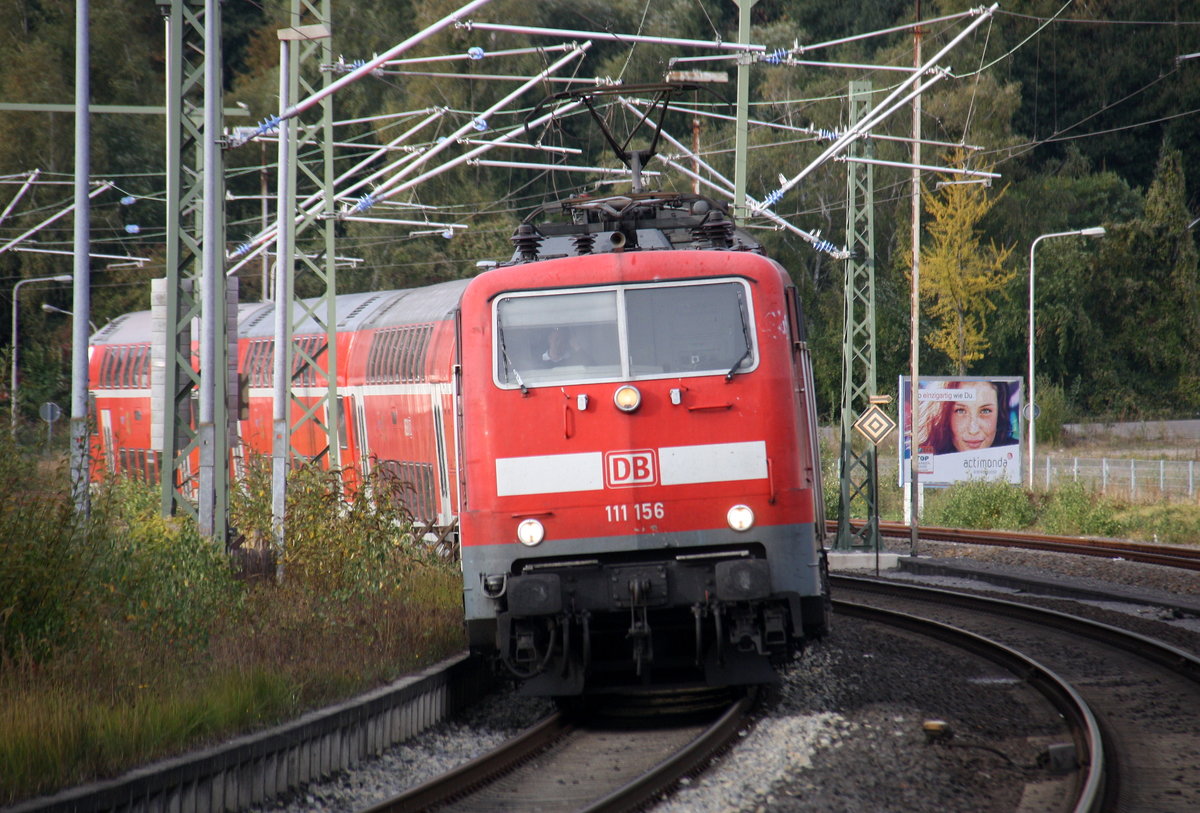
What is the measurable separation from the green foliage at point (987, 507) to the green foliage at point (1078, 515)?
0.51 meters

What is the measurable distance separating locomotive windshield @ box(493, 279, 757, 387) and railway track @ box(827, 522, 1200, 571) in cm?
1475

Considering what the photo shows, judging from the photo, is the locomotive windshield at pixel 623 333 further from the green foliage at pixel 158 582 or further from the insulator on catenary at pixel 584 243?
the green foliage at pixel 158 582

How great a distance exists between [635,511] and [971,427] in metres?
25.1

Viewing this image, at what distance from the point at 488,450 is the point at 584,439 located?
0.67m

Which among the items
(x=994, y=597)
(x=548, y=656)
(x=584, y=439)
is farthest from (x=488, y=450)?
(x=994, y=597)

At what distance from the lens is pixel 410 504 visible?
23547mm

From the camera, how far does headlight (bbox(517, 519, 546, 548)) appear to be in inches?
373

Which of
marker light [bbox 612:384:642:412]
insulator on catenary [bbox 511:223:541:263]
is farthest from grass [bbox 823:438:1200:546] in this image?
marker light [bbox 612:384:642:412]

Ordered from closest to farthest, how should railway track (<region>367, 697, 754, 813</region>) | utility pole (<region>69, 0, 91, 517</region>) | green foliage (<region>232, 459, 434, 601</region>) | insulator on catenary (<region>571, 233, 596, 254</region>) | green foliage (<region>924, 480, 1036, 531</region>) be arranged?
railway track (<region>367, 697, 754, 813</region>) < insulator on catenary (<region>571, 233, 596, 254</region>) < green foliage (<region>232, 459, 434, 601</region>) < utility pole (<region>69, 0, 91, 517</region>) < green foliage (<region>924, 480, 1036, 531</region>)

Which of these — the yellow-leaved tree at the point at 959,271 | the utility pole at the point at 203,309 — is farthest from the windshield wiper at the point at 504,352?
the yellow-leaved tree at the point at 959,271

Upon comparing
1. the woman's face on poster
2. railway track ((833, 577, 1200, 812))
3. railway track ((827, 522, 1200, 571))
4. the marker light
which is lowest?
railway track ((833, 577, 1200, 812))

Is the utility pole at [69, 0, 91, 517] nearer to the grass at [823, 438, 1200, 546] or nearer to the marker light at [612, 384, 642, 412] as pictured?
the marker light at [612, 384, 642, 412]

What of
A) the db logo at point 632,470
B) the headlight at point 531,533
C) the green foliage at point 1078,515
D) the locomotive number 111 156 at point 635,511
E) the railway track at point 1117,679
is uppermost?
the db logo at point 632,470

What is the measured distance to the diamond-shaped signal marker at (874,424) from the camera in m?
22.6
